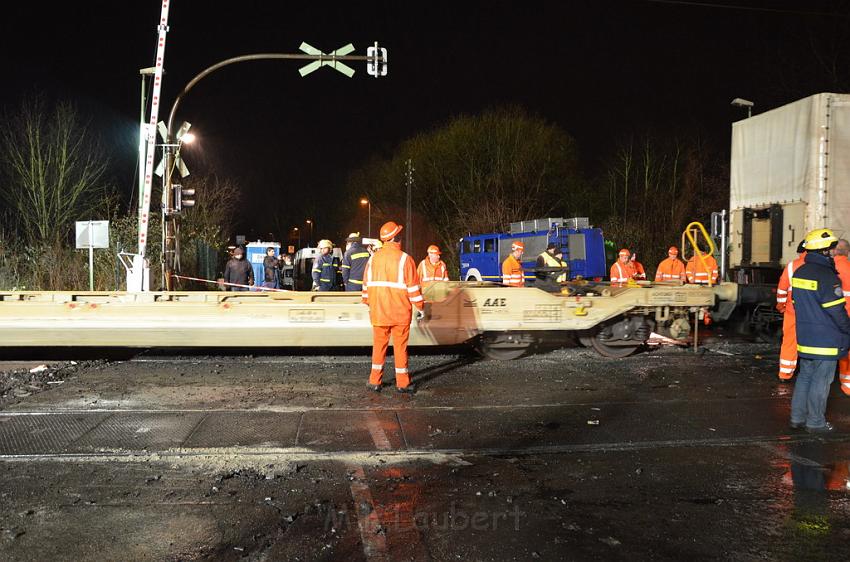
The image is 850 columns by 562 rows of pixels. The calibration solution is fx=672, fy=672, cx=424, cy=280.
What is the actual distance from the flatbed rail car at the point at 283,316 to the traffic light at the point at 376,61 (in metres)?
6.60

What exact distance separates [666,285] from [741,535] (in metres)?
5.72

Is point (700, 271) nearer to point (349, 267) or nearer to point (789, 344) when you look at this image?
point (789, 344)

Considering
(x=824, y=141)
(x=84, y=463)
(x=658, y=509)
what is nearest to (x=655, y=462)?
(x=658, y=509)

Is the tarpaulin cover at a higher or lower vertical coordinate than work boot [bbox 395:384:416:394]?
higher

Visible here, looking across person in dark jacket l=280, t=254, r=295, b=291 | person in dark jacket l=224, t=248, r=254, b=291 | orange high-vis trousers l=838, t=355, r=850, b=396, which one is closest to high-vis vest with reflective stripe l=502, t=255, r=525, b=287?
person in dark jacket l=224, t=248, r=254, b=291

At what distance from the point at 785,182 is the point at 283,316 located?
23.7 feet

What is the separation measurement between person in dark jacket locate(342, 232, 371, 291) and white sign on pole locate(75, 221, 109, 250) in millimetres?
5393

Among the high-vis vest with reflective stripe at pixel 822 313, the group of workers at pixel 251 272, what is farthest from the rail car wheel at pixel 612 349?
the group of workers at pixel 251 272

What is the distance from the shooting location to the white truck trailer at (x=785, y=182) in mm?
8961

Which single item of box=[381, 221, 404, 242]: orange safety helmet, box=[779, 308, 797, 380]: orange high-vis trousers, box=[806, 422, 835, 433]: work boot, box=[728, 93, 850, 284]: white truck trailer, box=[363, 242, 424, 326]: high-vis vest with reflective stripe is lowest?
box=[806, 422, 835, 433]: work boot

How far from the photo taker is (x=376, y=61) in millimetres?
13453

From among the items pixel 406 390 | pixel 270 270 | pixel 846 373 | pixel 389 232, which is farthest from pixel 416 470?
pixel 270 270

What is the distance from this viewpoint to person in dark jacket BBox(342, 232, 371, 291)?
32.8 ft

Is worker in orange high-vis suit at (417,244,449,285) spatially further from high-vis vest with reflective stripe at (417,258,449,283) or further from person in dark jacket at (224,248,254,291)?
person in dark jacket at (224,248,254,291)
